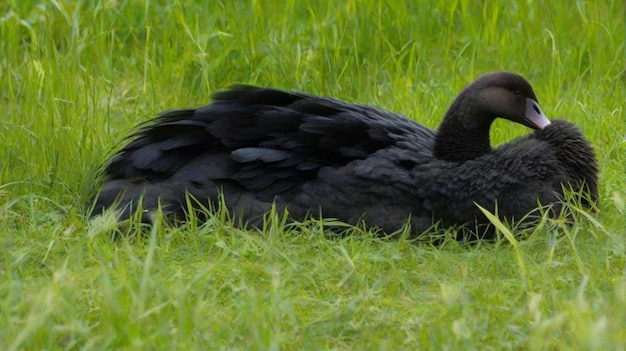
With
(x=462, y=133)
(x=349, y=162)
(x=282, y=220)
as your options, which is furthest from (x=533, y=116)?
(x=282, y=220)

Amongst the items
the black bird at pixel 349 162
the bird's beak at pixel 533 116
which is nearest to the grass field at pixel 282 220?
the black bird at pixel 349 162

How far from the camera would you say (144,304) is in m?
3.59

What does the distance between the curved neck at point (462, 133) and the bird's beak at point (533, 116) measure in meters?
0.18

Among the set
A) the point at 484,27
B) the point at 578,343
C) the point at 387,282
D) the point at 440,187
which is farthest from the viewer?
the point at 484,27

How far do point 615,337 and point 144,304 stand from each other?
4.76 ft

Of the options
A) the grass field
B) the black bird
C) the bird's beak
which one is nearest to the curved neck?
the black bird

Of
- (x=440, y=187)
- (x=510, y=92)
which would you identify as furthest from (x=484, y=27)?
(x=440, y=187)

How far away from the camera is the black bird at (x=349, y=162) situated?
4852 mm

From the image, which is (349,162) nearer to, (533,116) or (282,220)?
(282,220)

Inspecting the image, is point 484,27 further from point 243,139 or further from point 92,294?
point 92,294

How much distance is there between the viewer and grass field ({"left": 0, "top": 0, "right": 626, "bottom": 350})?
Answer: 3570mm

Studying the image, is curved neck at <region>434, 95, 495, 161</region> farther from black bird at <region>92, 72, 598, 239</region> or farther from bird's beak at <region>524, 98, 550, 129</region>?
bird's beak at <region>524, 98, 550, 129</region>

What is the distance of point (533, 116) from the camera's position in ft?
17.1

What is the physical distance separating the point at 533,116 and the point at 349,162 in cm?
91
